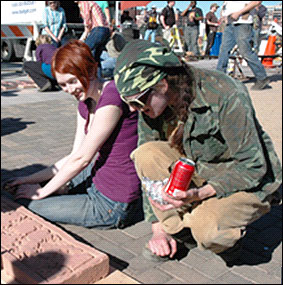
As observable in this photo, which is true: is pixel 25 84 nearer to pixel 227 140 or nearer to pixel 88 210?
pixel 88 210

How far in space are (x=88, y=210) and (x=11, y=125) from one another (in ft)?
9.68

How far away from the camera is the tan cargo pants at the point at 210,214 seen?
7.13 feet

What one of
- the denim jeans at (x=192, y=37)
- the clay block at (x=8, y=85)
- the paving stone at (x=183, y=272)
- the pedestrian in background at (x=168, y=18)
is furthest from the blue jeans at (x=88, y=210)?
the denim jeans at (x=192, y=37)

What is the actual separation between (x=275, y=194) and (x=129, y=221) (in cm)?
97

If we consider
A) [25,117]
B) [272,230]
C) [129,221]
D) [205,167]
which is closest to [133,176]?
[129,221]

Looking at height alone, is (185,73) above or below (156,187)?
above

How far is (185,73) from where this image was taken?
6.65ft

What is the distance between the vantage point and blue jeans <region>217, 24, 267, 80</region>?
22.4 feet

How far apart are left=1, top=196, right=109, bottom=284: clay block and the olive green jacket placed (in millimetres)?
744

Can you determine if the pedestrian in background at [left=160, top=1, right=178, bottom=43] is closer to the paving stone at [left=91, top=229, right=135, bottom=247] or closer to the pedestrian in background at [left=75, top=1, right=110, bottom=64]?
the pedestrian in background at [left=75, top=1, right=110, bottom=64]

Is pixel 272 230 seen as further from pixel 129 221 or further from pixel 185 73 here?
pixel 185 73

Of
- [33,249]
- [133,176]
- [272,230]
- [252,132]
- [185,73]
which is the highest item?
[185,73]

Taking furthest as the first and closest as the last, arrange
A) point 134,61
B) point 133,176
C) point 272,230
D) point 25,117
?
point 25,117, point 272,230, point 133,176, point 134,61

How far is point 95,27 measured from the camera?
7.27m
